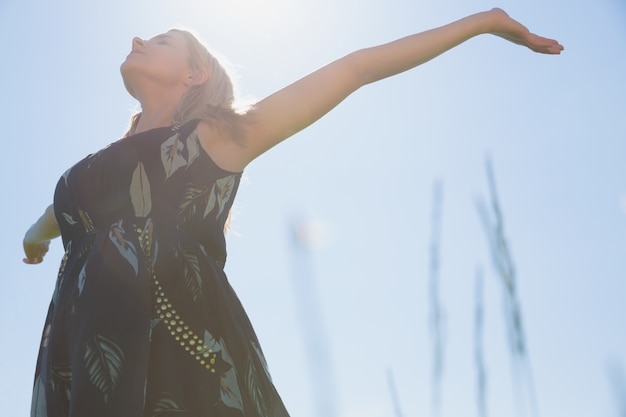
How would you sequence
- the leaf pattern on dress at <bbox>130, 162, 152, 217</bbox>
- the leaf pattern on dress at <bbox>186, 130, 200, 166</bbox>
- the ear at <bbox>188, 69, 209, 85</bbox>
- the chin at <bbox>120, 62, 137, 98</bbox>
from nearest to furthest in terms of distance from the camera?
the leaf pattern on dress at <bbox>130, 162, 152, 217</bbox>
the leaf pattern on dress at <bbox>186, 130, 200, 166</bbox>
the chin at <bbox>120, 62, 137, 98</bbox>
the ear at <bbox>188, 69, 209, 85</bbox>

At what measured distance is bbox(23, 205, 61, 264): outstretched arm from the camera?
310 cm

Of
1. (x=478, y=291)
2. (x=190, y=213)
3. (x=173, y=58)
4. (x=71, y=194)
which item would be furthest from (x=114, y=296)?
(x=478, y=291)

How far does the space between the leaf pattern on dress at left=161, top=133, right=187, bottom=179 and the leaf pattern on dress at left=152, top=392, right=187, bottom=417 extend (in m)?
0.75

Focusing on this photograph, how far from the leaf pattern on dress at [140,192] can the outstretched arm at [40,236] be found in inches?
37.7

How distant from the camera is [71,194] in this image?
7.90ft

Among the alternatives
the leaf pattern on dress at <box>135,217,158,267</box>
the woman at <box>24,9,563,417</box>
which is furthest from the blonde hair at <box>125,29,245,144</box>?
the leaf pattern on dress at <box>135,217,158,267</box>

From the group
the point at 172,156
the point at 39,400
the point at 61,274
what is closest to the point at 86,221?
the point at 61,274

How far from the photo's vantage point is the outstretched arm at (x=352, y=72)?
7.66ft

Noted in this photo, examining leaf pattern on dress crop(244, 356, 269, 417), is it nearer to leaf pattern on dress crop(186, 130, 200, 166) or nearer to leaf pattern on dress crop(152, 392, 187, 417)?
leaf pattern on dress crop(152, 392, 187, 417)

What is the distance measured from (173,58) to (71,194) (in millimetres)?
808

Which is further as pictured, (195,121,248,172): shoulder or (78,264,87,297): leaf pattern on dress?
(195,121,248,172): shoulder

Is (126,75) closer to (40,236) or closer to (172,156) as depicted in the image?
(172,156)

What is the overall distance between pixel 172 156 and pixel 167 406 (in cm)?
85

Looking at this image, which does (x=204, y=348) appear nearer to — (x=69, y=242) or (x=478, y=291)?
(x=69, y=242)
